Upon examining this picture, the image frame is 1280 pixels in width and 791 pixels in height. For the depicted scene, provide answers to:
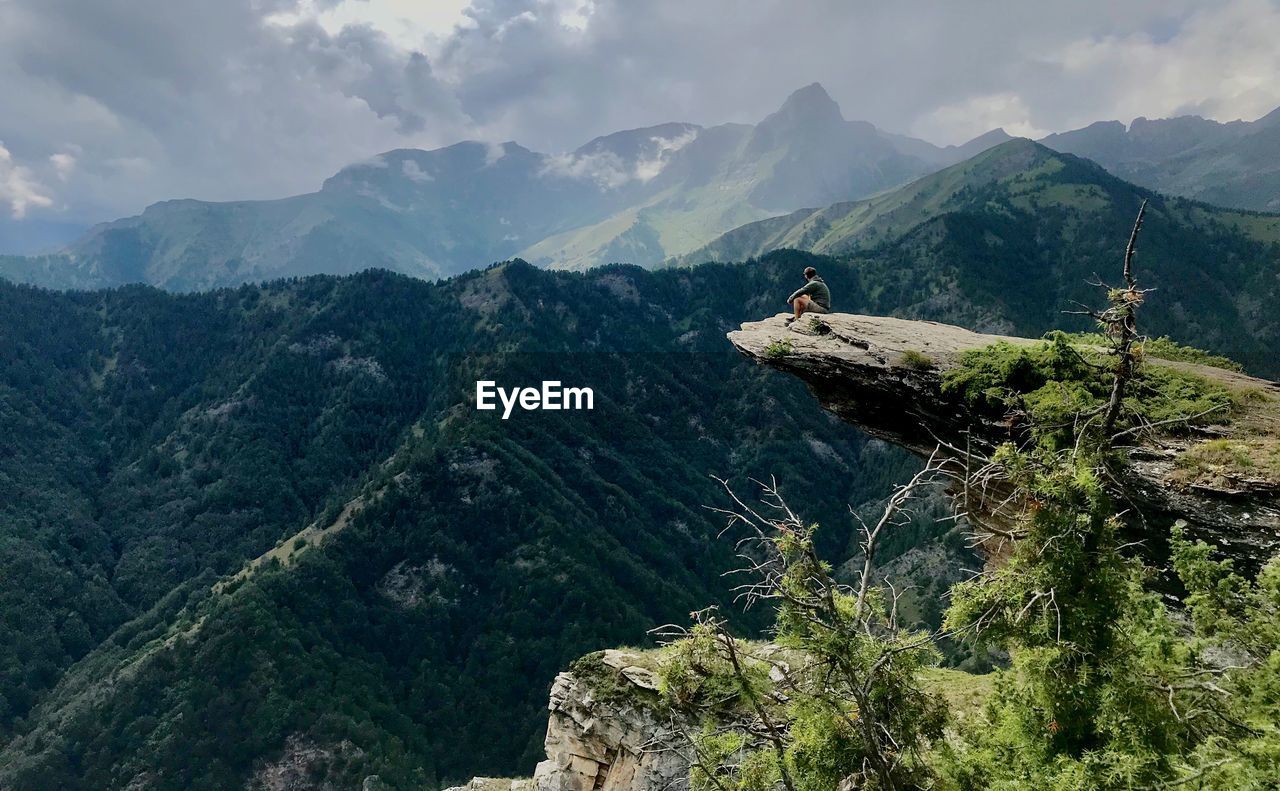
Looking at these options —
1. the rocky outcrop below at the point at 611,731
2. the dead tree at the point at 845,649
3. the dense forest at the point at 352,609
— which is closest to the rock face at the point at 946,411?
the dead tree at the point at 845,649

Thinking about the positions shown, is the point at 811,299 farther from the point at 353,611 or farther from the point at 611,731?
the point at 353,611

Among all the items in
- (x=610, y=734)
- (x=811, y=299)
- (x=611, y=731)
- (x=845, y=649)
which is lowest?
(x=610, y=734)

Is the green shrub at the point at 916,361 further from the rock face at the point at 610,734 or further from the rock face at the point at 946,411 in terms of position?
the rock face at the point at 610,734

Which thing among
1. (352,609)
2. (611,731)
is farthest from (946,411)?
(352,609)

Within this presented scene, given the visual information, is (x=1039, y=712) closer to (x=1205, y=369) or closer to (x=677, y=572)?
(x=1205, y=369)

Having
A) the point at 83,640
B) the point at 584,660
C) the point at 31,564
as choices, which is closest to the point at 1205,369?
the point at 584,660

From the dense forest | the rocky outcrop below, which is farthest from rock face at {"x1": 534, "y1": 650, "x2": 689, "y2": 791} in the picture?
the dense forest

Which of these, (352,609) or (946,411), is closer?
(946,411)

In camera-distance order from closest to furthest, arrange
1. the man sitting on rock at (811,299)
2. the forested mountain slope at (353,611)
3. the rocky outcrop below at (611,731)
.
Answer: the rocky outcrop below at (611,731) < the man sitting on rock at (811,299) < the forested mountain slope at (353,611)
